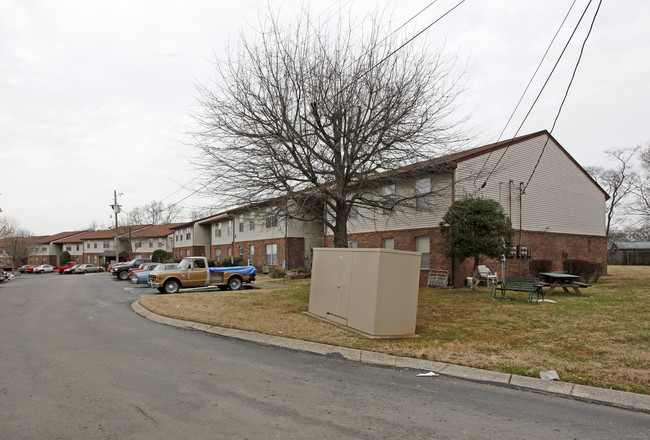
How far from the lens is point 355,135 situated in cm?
1282

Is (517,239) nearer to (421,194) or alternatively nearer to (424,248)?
(424,248)

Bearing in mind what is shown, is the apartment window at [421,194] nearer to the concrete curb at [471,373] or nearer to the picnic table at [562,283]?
the picnic table at [562,283]

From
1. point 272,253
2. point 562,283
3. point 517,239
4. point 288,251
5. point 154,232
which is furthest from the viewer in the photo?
point 154,232

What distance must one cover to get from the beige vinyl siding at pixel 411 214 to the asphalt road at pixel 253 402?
368 inches

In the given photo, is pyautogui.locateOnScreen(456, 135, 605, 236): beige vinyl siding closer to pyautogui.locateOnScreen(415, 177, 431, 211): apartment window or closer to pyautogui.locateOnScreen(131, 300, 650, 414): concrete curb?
pyautogui.locateOnScreen(415, 177, 431, 211): apartment window

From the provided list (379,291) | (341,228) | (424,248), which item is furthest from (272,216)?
(424,248)

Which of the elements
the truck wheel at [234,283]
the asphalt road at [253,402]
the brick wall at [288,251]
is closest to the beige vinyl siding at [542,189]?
the truck wheel at [234,283]

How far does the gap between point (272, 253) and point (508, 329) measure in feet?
84.2

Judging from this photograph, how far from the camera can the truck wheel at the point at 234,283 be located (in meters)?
20.8

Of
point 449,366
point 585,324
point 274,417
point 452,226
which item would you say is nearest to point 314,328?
point 449,366

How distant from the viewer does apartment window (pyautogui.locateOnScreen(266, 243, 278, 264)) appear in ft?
109

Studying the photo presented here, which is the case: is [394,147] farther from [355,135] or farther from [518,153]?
[518,153]

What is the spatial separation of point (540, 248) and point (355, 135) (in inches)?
561

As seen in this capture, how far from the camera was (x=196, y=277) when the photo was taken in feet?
65.5
